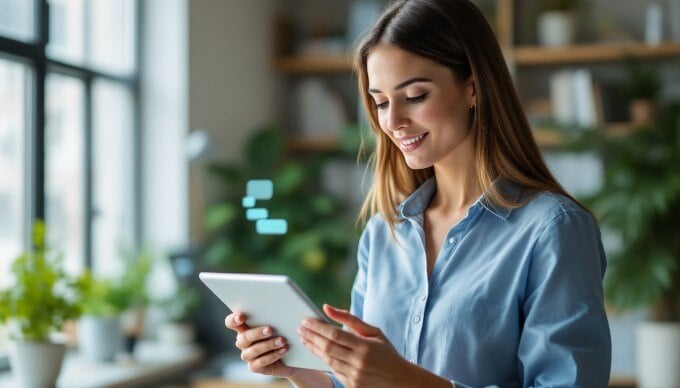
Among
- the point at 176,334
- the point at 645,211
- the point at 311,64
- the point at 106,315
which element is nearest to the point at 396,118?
the point at 106,315

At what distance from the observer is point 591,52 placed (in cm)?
423

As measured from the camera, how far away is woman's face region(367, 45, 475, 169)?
1541 mm

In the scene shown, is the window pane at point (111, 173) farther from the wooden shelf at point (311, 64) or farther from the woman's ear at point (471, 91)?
the woman's ear at point (471, 91)

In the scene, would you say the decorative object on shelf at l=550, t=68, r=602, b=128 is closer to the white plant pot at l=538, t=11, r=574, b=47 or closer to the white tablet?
the white plant pot at l=538, t=11, r=574, b=47

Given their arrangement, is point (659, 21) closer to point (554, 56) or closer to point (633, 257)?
point (554, 56)

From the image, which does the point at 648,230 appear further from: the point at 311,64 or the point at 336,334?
the point at 336,334

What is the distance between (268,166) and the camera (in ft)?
13.9

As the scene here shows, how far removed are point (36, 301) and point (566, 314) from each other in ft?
5.93

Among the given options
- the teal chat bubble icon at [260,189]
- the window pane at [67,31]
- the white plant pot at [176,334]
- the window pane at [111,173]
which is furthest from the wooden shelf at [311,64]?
the white plant pot at [176,334]

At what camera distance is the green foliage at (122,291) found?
10.8 ft

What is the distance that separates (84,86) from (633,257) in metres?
2.40

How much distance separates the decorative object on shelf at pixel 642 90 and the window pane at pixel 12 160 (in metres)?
2.66

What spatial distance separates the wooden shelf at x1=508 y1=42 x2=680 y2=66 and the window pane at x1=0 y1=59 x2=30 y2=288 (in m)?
2.30

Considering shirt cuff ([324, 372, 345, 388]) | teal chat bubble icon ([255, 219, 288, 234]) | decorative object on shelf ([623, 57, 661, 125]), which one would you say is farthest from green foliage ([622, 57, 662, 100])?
shirt cuff ([324, 372, 345, 388])
